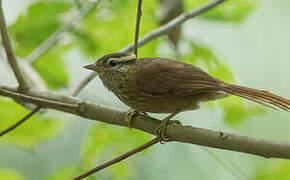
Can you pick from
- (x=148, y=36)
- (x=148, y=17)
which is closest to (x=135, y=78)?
(x=148, y=36)

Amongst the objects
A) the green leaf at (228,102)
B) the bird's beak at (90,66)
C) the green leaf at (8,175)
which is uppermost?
the bird's beak at (90,66)

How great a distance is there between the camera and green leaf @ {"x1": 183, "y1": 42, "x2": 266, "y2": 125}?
2617mm

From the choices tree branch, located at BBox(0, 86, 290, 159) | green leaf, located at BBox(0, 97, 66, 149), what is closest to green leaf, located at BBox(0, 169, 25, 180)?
green leaf, located at BBox(0, 97, 66, 149)

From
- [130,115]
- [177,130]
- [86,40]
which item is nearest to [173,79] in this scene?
[130,115]

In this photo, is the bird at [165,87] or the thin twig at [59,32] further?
the thin twig at [59,32]

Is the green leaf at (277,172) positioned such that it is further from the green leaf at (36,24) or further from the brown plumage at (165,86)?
the green leaf at (36,24)

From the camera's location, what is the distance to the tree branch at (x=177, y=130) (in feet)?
5.22

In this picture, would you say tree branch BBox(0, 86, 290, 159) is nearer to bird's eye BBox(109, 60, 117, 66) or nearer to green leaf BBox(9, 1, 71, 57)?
bird's eye BBox(109, 60, 117, 66)

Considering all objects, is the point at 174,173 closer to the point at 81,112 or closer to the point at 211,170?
the point at 211,170

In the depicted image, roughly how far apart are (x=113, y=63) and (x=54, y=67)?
2.17ft

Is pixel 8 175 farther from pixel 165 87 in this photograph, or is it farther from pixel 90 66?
pixel 165 87

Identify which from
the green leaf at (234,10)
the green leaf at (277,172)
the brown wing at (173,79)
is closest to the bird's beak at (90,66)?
the brown wing at (173,79)

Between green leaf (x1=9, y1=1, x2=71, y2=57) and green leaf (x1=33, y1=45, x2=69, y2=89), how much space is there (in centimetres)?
11

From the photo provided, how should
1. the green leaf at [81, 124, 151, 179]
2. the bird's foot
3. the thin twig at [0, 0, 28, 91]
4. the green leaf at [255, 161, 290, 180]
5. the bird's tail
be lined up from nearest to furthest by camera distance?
1. the bird's tail
2. the bird's foot
3. the thin twig at [0, 0, 28, 91]
4. the green leaf at [255, 161, 290, 180]
5. the green leaf at [81, 124, 151, 179]
